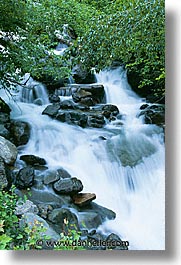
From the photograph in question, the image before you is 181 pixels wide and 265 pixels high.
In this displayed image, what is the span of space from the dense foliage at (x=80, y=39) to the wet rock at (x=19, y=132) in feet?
0.81

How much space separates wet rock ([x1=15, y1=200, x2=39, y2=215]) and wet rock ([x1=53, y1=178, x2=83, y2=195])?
166 millimetres

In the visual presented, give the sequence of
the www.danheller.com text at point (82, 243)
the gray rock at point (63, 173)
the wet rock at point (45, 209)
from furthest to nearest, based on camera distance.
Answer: the gray rock at point (63, 173), the wet rock at point (45, 209), the www.danheller.com text at point (82, 243)

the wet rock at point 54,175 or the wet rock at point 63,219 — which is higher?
the wet rock at point 54,175

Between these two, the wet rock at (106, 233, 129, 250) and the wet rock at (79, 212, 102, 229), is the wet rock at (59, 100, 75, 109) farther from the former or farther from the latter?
the wet rock at (106, 233, 129, 250)

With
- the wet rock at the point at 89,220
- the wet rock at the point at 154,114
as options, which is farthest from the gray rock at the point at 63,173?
the wet rock at the point at 154,114

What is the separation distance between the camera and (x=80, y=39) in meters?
2.05

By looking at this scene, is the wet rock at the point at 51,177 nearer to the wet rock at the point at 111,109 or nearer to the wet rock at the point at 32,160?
the wet rock at the point at 32,160

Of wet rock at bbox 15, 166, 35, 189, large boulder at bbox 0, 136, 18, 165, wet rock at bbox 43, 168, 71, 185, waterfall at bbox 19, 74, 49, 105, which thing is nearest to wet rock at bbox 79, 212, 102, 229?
wet rock at bbox 43, 168, 71, 185

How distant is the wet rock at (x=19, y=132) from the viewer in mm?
2082

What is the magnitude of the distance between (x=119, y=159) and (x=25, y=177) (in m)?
0.52

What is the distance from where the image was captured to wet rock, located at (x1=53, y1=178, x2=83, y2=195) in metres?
1.85

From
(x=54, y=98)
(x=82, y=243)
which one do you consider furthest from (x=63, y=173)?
(x=54, y=98)

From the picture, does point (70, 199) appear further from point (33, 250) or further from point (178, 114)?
point (178, 114)

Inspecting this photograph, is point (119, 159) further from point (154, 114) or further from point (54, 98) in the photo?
point (54, 98)
